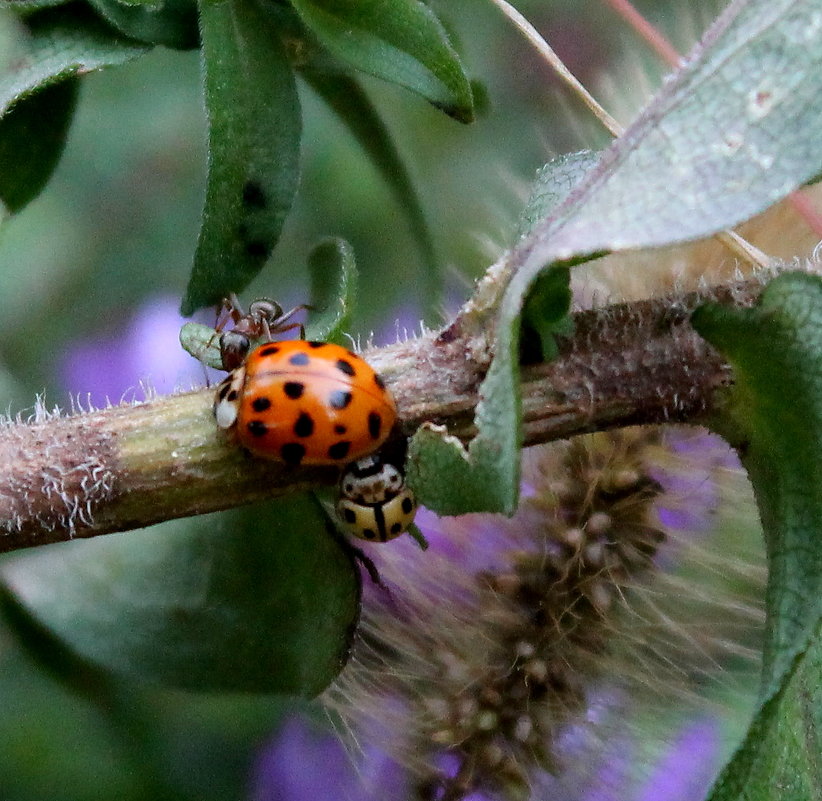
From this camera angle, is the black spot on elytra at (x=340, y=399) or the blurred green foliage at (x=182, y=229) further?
the blurred green foliage at (x=182, y=229)

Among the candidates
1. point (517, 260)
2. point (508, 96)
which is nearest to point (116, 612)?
point (517, 260)

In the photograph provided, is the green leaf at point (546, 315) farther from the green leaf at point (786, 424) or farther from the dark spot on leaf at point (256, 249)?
the dark spot on leaf at point (256, 249)

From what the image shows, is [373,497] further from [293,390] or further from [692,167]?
[692,167]

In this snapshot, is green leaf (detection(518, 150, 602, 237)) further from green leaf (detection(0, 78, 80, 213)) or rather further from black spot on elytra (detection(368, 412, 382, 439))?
green leaf (detection(0, 78, 80, 213))

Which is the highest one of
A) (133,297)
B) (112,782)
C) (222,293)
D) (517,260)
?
(517,260)

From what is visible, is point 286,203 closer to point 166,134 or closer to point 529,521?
point 529,521

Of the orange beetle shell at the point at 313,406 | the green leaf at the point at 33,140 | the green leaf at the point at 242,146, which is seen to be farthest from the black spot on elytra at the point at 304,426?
the green leaf at the point at 33,140

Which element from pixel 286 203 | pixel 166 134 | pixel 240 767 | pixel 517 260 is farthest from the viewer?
pixel 166 134
